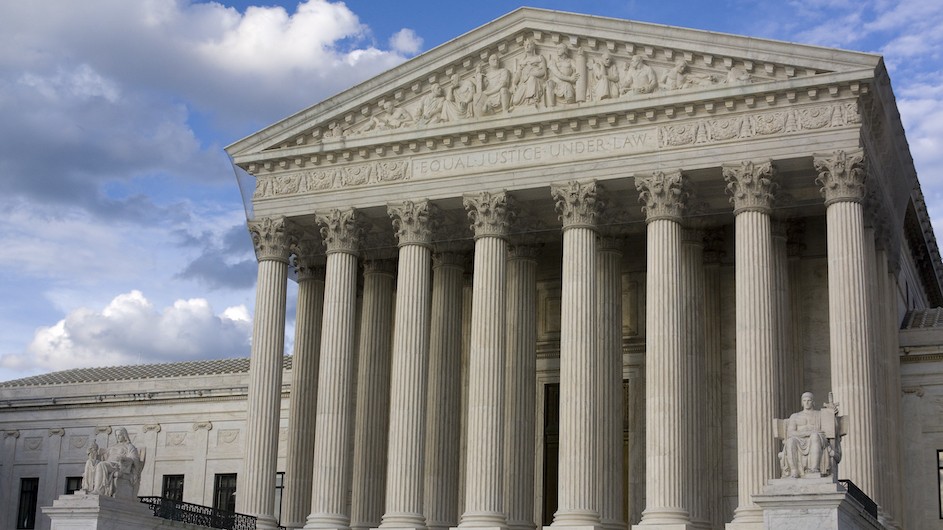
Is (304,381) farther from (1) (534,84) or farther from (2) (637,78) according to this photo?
(2) (637,78)

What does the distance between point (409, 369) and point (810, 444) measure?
15.8 metres

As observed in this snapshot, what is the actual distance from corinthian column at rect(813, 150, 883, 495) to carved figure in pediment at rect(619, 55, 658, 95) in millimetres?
5653

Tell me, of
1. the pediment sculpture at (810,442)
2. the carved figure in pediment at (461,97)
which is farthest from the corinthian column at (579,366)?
the pediment sculpture at (810,442)

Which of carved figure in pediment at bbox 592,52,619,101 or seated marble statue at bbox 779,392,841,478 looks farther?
carved figure in pediment at bbox 592,52,619,101

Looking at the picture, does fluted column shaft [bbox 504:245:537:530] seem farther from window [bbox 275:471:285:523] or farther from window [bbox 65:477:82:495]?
window [bbox 65:477:82:495]

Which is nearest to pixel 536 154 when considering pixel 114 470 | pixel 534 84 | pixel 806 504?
pixel 534 84

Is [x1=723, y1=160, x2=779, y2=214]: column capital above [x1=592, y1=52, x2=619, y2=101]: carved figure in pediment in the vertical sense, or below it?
below

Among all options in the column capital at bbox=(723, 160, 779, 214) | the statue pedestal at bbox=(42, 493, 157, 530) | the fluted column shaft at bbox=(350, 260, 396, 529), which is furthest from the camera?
the fluted column shaft at bbox=(350, 260, 396, 529)

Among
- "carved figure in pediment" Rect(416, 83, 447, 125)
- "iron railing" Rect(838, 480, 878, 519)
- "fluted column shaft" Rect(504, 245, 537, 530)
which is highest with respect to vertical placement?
"carved figure in pediment" Rect(416, 83, 447, 125)

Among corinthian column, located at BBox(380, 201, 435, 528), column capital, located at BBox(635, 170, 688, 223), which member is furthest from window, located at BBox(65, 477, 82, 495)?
column capital, located at BBox(635, 170, 688, 223)

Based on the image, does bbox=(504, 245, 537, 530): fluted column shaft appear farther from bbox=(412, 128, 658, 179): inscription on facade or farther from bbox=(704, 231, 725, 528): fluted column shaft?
bbox=(704, 231, 725, 528): fluted column shaft

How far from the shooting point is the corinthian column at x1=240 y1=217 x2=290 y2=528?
144 ft

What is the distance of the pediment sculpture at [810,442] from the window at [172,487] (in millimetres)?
31633

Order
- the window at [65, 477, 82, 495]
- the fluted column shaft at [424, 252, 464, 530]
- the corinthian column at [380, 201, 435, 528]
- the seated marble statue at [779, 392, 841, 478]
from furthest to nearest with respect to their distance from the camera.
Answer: the window at [65, 477, 82, 495] < the fluted column shaft at [424, 252, 464, 530] < the corinthian column at [380, 201, 435, 528] < the seated marble statue at [779, 392, 841, 478]
